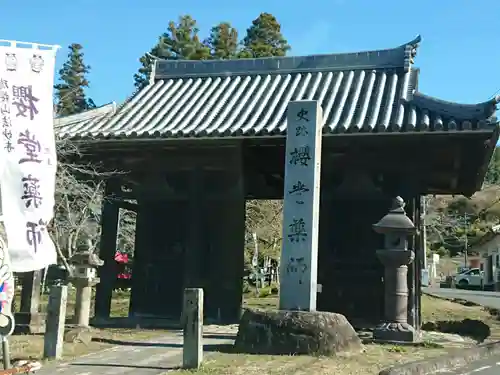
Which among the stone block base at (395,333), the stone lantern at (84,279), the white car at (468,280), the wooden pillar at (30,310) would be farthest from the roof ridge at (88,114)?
the white car at (468,280)

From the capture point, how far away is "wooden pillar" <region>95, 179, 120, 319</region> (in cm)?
1246

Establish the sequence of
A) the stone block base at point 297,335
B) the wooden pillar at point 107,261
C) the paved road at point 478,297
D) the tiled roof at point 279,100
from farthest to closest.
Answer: the paved road at point 478,297
the wooden pillar at point 107,261
the tiled roof at point 279,100
the stone block base at point 297,335

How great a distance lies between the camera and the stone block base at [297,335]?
8258 mm

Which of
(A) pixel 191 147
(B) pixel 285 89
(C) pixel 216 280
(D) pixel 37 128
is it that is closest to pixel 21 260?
(D) pixel 37 128

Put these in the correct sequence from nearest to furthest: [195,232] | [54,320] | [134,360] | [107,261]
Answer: [54,320]
[134,360]
[195,232]
[107,261]

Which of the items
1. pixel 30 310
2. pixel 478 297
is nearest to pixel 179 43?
pixel 478 297

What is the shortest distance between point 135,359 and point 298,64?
914 centimetres

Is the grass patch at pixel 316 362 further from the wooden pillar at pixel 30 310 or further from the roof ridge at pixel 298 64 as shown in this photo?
the roof ridge at pixel 298 64

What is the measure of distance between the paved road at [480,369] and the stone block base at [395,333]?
1.08m

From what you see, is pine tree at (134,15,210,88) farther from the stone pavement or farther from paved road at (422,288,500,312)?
the stone pavement

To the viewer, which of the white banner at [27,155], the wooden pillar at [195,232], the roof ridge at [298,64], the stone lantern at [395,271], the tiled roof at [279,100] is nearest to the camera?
the white banner at [27,155]

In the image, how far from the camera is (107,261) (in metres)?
12.5

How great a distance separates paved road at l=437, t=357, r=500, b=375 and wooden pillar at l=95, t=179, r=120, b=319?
695 centimetres

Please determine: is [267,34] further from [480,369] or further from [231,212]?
[480,369]
